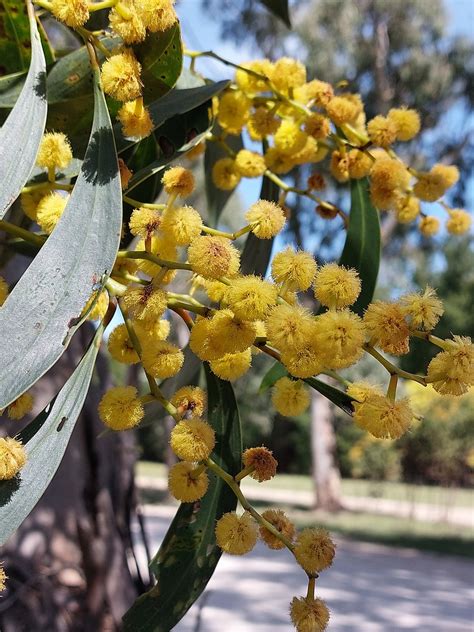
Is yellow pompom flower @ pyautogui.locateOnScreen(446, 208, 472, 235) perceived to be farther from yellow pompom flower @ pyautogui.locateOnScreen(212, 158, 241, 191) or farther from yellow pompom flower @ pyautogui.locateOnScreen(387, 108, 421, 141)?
yellow pompom flower @ pyautogui.locateOnScreen(212, 158, 241, 191)

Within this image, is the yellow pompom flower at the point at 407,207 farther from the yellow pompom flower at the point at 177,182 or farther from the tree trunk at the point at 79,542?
the tree trunk at the point at 79,542

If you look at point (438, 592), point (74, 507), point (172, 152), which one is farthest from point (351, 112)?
point (438, 592)

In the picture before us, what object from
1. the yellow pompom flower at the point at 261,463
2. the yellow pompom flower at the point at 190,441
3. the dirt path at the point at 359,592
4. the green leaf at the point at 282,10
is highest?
the dirt path at the point at 359,592

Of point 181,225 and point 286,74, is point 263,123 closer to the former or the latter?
point 286,74

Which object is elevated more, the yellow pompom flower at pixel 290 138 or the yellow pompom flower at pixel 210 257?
the yellow pompom flower at pixel 290 138

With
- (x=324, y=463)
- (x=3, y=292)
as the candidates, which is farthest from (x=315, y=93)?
(x=324, y=463)

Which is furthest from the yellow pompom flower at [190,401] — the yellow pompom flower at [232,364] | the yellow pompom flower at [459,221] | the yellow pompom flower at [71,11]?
the yellow pompom flower at [459,221]

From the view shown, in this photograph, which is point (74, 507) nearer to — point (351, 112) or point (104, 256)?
point (351, 112)
